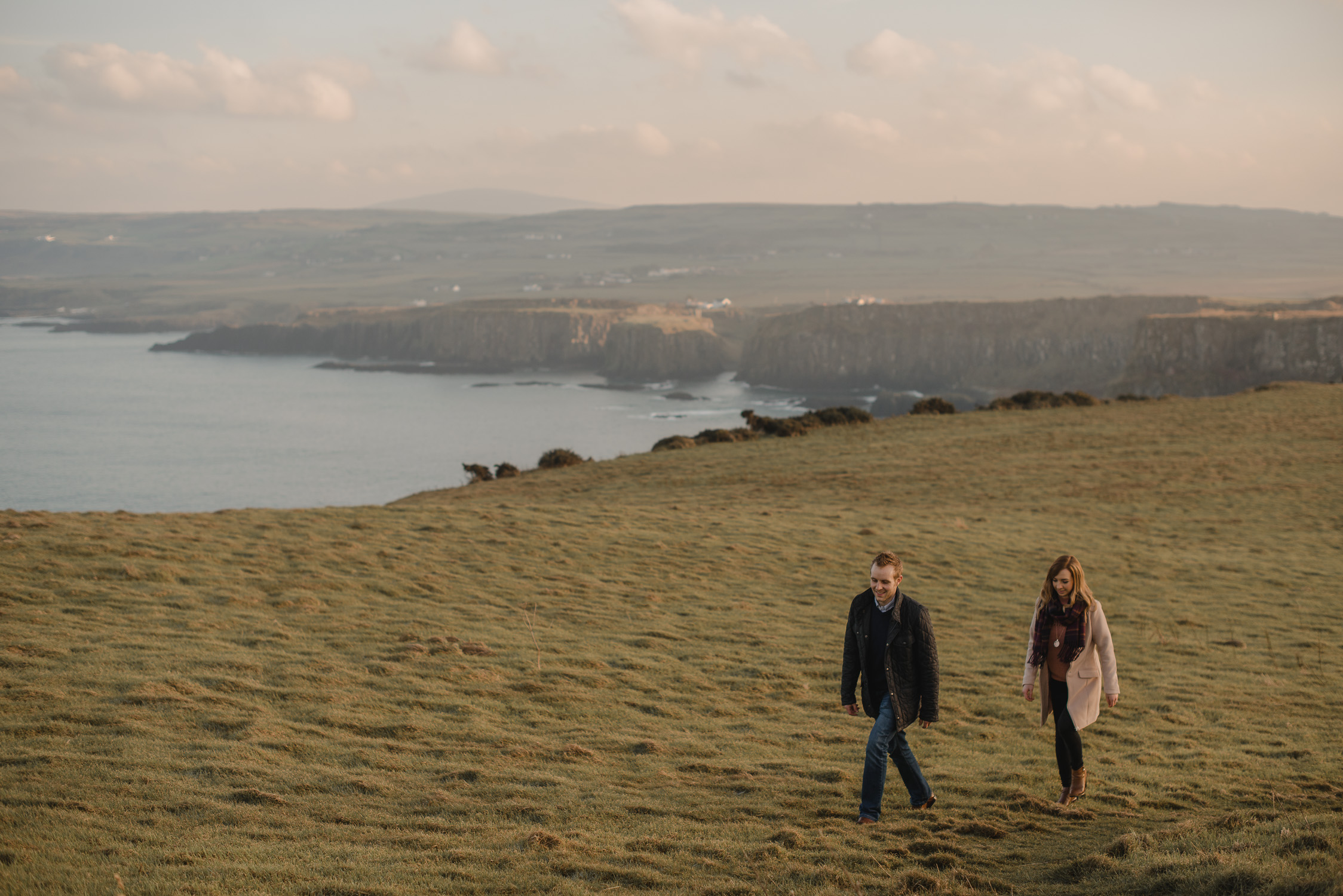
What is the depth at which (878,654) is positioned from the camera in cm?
848

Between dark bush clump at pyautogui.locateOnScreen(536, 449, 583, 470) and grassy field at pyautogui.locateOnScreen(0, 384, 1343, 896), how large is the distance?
16.6 metres

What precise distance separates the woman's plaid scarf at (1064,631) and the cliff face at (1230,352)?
128 metres

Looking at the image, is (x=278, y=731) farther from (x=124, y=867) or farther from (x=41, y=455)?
(x=41, y=455)

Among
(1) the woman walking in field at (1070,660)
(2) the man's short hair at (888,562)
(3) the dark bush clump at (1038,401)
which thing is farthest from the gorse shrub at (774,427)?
(2) the man's short hair at (888,562)

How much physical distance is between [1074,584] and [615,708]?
6206 millimetres

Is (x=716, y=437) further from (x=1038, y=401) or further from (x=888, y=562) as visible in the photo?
(x=888, y=562)

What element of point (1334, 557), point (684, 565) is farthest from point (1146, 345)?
point (684, 565)

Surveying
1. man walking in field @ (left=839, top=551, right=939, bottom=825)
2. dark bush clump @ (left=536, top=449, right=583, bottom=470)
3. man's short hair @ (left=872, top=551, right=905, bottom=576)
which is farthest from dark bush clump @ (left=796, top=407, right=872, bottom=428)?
man's short hair @ (left=872, top=551, right=905, bottom=576)

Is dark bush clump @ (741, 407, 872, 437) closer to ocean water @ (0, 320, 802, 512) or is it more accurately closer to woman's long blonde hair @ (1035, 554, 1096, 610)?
woman's long blonde hair @ (1035, 554, 1096, 610)

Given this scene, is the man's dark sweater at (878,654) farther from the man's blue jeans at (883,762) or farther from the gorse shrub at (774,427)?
the gorse shrub at (774,427)

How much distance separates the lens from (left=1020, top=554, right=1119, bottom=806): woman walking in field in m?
8.91

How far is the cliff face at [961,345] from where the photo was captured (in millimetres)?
176625

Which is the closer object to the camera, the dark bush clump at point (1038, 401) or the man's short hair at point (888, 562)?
the man's short hair at point (888, 562)

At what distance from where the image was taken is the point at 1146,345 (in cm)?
13150
